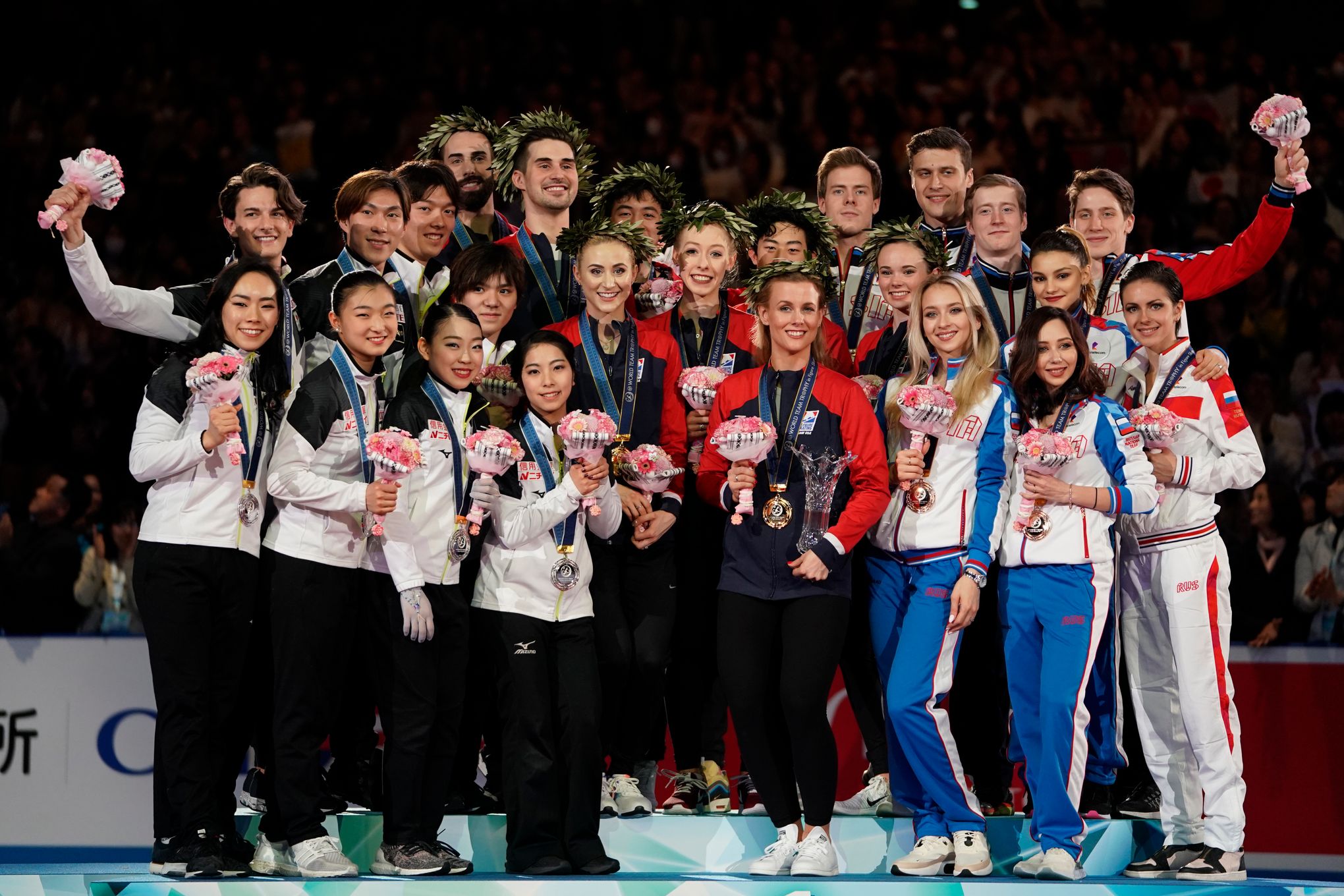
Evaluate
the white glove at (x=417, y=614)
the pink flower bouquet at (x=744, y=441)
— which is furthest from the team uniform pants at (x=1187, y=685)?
the white glove at (x=417, y=614)

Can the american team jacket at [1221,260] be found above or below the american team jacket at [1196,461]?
above

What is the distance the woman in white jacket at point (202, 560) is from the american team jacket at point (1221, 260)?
11.0ft

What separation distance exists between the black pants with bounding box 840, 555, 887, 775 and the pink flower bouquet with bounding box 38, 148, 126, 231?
122 inches

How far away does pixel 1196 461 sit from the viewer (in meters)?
5.61

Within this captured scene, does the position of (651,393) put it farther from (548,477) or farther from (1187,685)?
(1187,685)

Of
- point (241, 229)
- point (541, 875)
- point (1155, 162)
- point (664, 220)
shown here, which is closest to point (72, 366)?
point (241, 229)

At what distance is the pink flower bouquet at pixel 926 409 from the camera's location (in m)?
5.21

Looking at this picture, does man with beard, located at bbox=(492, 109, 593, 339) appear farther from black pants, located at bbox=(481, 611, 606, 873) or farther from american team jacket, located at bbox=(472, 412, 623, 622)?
black pants, located at bbox=(481, 611, 606, 873)

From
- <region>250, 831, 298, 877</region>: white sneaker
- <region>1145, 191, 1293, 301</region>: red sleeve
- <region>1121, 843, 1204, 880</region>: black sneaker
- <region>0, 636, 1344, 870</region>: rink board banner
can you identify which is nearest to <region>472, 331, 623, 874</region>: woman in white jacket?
<region>250, 831, 298, 877</region>: white sneaker

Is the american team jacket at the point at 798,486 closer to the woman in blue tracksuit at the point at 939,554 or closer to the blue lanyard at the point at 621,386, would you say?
the woman in blue tracksuit at the point at 939,554

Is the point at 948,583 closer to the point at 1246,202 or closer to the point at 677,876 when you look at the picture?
the point at 677,876

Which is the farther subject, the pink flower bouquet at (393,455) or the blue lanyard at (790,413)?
the blue lanyard at (790,413)

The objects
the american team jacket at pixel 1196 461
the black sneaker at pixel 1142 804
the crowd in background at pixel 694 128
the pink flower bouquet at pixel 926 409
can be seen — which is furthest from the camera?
the crowd in background at pixel 694 128

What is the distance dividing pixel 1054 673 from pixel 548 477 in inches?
75.5
